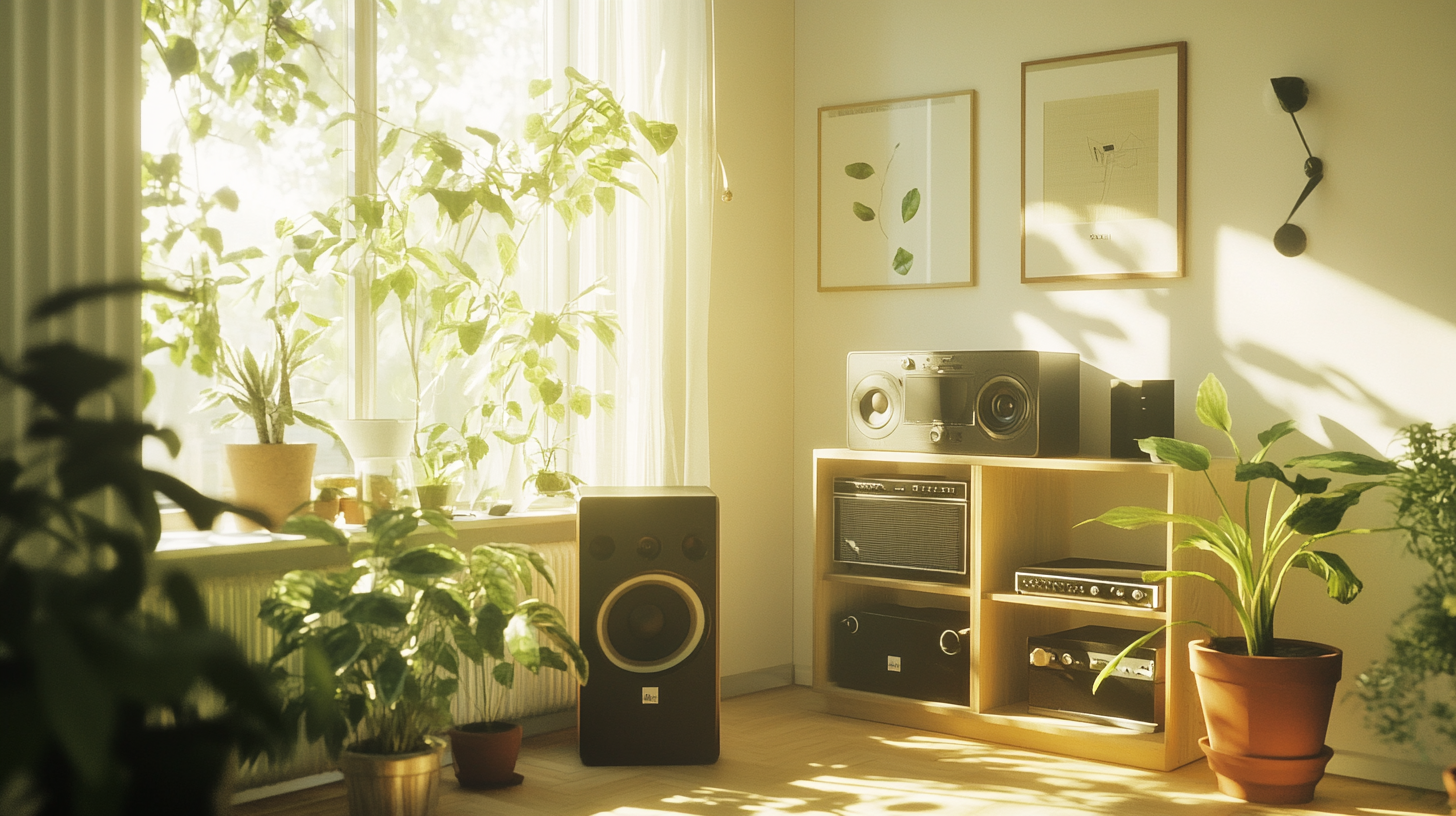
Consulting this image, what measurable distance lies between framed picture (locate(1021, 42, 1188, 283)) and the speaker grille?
0.81 m

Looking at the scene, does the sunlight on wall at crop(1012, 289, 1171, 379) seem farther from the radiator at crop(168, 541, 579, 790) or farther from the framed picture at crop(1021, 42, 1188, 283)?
the radiator at crop(168, 541, 579, 790)

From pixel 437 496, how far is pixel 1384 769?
2486 mm

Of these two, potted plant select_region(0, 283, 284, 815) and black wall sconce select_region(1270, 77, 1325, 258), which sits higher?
black wall sconce select_region(1270, 77, 1325, 258)

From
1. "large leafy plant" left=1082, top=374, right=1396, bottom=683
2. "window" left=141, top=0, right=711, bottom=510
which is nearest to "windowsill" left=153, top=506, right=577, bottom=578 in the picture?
"window" left=141, top=0, right=711, bottom=510

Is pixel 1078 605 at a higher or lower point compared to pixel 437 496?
lower

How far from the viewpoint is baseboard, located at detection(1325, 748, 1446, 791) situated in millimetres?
2924

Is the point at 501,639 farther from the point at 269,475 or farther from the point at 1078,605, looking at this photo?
the point at 1078,605

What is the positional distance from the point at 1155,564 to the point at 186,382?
2.60m

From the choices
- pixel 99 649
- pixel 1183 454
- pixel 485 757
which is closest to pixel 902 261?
pixel 1183 454

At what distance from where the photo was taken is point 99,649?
0.66m

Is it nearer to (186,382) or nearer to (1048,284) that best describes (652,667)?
(186,382)

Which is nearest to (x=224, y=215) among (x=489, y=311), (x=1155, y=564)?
(x=489, y=311)

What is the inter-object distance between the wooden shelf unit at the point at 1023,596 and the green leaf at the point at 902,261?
68 cm

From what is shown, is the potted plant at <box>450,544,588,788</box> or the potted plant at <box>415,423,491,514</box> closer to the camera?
the potted plant at <box>450,544,588,788</box>
